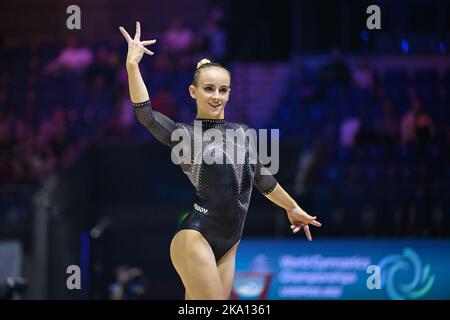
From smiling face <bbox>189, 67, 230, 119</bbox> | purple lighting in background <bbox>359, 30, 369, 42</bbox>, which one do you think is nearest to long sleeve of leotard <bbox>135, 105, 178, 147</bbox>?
smiling face <bbox>189, 67, 230, 119</bbox>

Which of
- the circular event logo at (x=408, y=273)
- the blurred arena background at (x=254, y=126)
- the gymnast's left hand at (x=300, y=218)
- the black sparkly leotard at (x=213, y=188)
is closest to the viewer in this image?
Answer: the black sparkly leotard at (x=213, y=188)

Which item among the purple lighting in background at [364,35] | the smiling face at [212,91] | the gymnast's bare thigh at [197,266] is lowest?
the gymnast's bare thigh at [197,266]

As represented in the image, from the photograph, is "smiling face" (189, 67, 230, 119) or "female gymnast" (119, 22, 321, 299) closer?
"female gymnast" (119, 22, 321, 299)

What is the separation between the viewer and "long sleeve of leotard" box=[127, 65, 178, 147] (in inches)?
160

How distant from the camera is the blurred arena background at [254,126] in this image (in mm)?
7648

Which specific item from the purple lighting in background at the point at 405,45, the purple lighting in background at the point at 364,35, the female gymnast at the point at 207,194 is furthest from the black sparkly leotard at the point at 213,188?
the purple lighting in background at the point at 364,35

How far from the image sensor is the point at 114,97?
10062 millimetres

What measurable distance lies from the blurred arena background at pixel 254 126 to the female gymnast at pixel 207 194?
10.5 feet

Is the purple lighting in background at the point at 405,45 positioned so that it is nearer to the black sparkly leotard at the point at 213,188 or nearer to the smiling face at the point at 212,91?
the smiling face at the point at 212,91

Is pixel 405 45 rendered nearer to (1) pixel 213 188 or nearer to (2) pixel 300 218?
(2) pixel 300 218

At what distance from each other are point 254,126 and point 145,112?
5.38 metres

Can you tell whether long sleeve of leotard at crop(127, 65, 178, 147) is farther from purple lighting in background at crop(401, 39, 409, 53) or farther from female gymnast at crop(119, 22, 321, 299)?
purple lighting in background at crop(401, 39, 409, 53)

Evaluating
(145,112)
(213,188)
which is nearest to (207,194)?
(213,188)

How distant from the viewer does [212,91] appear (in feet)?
13.9
